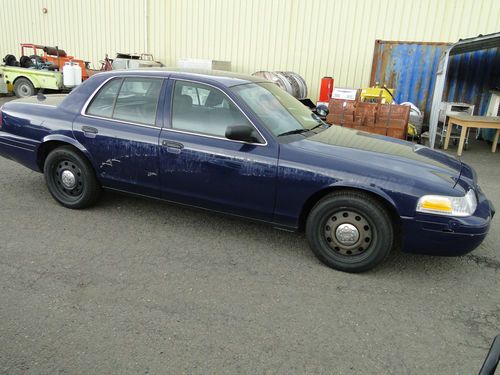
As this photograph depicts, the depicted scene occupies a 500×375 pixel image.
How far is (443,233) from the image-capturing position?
313 cm

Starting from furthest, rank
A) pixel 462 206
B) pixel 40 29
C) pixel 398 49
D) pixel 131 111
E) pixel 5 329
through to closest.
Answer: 1. pixel 40 29
2. pixel 398 49
3. pixel 131 111
4. pixel 462 206
5. pixel 5 329

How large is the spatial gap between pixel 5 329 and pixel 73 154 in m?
2.10

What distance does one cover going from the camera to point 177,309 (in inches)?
113

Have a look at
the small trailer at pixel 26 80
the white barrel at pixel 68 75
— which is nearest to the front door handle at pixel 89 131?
the white barrel at pixel 68 75

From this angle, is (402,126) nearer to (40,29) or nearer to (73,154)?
(73,154)

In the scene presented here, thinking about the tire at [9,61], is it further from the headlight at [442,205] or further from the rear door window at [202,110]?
the headlight at [442,205]

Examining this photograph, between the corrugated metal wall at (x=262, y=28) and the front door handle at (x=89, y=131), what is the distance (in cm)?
1023

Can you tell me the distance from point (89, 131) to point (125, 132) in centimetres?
43

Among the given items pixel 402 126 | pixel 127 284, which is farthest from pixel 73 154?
pixel 402 126

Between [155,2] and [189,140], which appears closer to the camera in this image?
[189,140]

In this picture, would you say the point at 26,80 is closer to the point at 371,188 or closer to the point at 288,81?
the point at 288,81

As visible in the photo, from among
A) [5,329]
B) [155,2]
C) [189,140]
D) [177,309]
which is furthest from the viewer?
[155,2]

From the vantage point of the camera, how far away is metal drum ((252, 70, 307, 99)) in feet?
35.5

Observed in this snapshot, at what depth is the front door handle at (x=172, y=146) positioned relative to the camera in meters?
3.76
